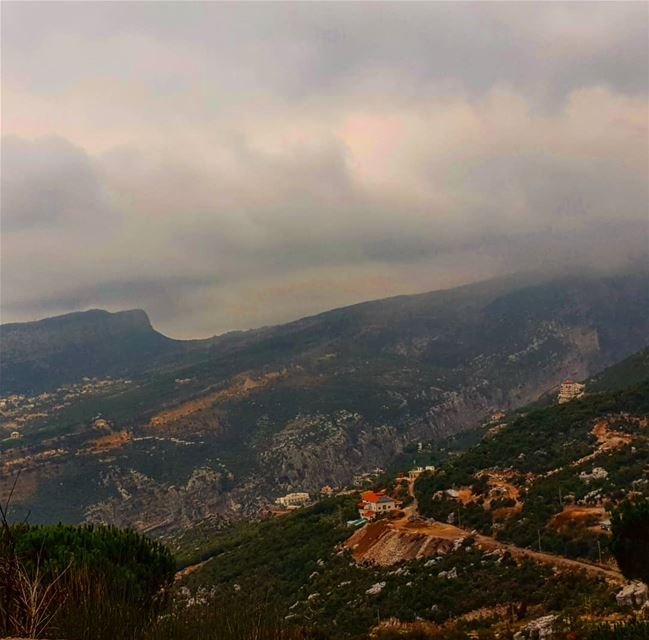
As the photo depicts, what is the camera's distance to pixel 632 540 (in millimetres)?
Answer: 23438

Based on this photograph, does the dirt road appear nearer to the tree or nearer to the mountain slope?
the mountain slope

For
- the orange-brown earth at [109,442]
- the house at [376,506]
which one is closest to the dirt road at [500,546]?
the house at [376,506]

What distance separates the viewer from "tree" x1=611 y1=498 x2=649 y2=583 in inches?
909

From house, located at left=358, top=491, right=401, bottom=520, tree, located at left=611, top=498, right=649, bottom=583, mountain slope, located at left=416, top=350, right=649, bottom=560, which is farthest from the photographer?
house, located at left=358, top=491, right=401, bottom=520

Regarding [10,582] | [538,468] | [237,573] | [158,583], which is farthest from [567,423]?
[10,582]

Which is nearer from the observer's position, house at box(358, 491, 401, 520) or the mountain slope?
the mountain slope

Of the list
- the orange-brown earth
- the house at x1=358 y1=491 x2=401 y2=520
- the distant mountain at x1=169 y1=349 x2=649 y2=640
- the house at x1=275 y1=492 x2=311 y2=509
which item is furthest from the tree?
the orange-brown earth

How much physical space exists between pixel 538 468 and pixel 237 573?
3355cm

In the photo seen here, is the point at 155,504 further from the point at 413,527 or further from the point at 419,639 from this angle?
the point at 419,639

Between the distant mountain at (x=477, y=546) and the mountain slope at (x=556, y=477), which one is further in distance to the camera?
the mountain slope at (x=556, y=477)

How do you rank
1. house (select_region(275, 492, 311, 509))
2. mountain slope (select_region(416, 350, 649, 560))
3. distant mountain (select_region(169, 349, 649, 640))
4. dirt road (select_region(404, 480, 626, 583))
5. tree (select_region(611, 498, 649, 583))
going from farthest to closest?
1. house (select_region(275, 492, 311, 509))
2. mountain slope (select_region(416, 350, 649, 560))
3. dirt road (select_region(404, 480, 626, 583))
4. distant mountain (select_region(169, 349, 649, 640))
5. tree (select_region(611, 498, 649, 583))

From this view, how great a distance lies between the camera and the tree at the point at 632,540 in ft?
75.7

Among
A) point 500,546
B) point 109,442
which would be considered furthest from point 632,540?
point 109,442

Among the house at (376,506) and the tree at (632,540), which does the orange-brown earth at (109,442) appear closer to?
the house at (376,506)
